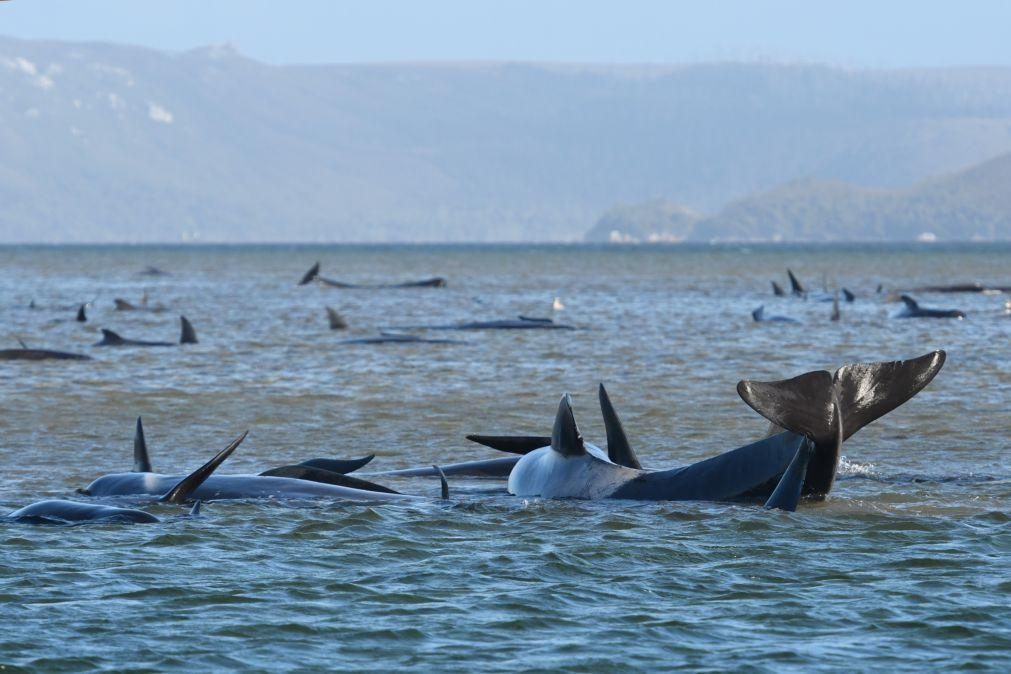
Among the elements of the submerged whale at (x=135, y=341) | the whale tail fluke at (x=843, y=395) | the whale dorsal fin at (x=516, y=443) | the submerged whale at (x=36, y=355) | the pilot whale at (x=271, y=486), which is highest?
the whale tail fluke at (x=843, y=395)

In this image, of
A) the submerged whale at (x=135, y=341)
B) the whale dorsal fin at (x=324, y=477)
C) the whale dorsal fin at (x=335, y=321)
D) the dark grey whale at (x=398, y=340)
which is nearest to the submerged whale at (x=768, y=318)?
the whale dorsal fin at (x=335, y=321)

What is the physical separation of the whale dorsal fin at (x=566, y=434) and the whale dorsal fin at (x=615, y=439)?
9.0 inches

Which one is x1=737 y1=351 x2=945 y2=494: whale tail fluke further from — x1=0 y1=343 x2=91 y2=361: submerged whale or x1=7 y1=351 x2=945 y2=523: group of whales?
x1=0 y1=343 x2=91 y2=361: submerged whale

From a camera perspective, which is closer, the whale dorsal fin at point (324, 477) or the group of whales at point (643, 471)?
A: the group of whales at point (643, 471)

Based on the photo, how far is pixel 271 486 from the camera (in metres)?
13.9

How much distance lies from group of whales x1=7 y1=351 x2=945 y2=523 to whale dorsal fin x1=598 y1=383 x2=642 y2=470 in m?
0.01

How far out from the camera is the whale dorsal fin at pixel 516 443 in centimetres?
1478

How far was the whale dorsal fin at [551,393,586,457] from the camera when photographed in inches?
502

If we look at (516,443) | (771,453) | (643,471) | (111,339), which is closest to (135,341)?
(111,339)

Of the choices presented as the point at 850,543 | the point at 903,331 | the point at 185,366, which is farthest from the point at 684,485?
the point at 903,331

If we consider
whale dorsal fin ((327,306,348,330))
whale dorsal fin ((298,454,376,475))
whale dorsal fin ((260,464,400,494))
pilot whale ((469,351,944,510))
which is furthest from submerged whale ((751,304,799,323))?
whale dorsal fin ((260,464,400,494))

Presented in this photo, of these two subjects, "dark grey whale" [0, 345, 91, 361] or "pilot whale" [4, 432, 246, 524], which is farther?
"dark grey whale" [0, 345, 91, 361]

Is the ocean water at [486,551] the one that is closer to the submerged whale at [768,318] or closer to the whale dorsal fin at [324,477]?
the whale dorsal fin at [324,477]

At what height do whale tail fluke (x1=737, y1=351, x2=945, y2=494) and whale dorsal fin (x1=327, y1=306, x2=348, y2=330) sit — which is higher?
whale tail fluke (x1=737, y1=351, x2=945, y2=494)
